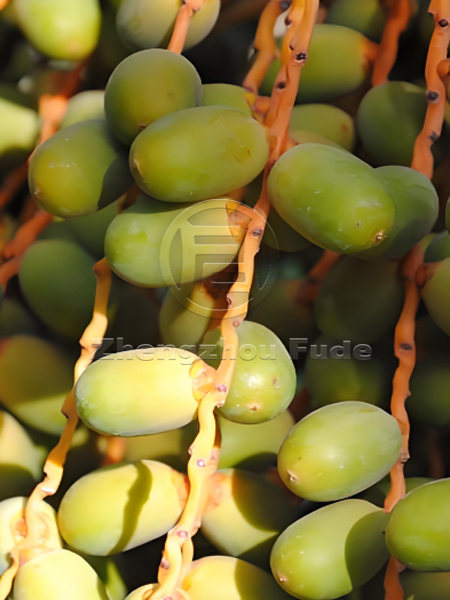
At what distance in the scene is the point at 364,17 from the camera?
0.82 metres

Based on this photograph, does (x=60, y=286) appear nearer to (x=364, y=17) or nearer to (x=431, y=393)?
(x=431, y=393)

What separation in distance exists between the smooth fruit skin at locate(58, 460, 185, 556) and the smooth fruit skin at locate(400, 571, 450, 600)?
199 mm

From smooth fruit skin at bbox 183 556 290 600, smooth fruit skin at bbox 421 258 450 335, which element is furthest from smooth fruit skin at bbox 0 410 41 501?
smooth fruit skin at bbox 421 258 450 335

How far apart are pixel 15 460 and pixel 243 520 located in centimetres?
25

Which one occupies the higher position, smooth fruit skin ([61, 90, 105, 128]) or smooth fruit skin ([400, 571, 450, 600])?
smooth fruit skin ([61, 90, 105, 128])

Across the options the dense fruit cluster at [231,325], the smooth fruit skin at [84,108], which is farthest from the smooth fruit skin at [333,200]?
the smooth fruit skin at [84,108]

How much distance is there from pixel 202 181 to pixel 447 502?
31 cm

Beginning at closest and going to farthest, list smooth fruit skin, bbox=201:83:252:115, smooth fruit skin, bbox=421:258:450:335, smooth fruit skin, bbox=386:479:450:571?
1. smooth fruit skin, bbox=386:479:450:571
2. smooth fruit skin, bbox=421:258:450:335
3. smooth fruit skin, bbox=201:83:252:115

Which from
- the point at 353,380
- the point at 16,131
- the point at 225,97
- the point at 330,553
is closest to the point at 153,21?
the point at 225,97

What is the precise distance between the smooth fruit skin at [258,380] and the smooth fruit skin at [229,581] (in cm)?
13

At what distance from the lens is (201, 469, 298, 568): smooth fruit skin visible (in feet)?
1.94

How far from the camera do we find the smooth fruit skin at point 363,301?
622 millimetres

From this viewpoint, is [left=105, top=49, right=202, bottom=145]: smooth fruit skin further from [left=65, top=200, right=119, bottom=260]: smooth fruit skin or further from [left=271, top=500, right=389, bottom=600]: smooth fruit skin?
[left=271, top=500, right=389, bottom=600]: smooth fruit skin

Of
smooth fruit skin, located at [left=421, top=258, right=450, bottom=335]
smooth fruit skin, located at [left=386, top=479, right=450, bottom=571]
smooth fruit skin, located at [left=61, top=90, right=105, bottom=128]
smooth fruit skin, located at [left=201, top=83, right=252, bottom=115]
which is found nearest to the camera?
smooth fruit skin, located at [left=386, top=479, right=450, bottom=571]
